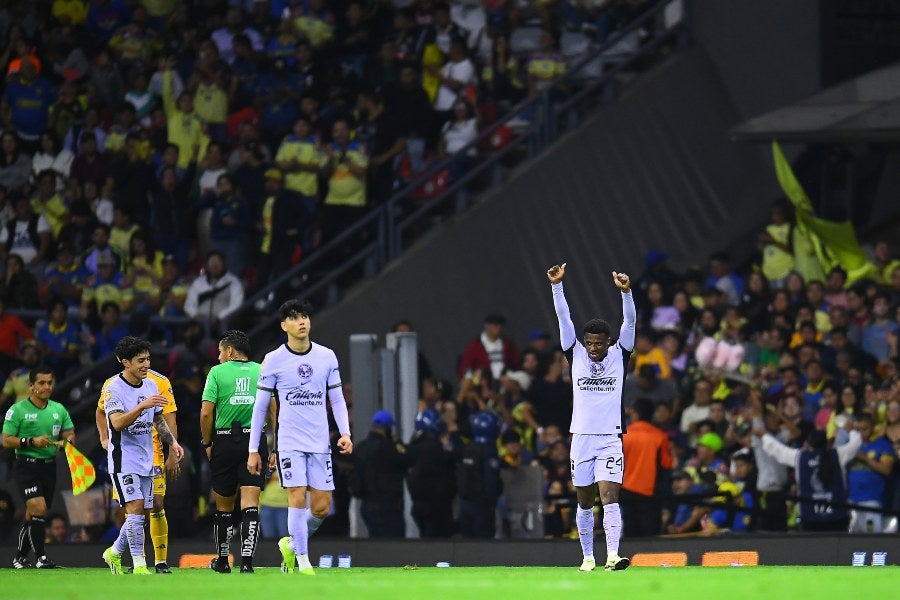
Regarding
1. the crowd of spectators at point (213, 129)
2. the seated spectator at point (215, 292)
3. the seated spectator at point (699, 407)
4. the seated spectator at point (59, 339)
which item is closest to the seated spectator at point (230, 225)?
the crowd of spectators at point (213, 129)

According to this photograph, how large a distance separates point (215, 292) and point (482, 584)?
12.7m

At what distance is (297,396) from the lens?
1719 centimetres

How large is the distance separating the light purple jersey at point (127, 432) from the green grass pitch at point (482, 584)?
3.36 feet

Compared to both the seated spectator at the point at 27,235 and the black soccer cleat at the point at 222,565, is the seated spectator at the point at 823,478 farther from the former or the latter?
the seated spectator at the point at 27,235

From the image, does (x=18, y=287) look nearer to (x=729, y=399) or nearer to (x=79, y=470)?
(x=79, y=470)

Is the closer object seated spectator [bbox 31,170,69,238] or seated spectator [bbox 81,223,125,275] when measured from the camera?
seated spectator [bbox 81,223,125,275]

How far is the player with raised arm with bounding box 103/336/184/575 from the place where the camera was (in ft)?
61.0

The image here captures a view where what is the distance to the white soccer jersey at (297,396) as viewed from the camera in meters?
17.2

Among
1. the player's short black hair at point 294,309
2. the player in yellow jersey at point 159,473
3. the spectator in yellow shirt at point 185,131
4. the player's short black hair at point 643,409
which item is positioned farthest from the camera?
the spectator in yellow shirt at point 185,131

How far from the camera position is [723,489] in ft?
73.4

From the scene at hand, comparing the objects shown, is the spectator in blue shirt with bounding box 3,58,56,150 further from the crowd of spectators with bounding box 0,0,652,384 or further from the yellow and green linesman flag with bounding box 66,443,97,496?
the yellow and green linesman flag with bounding box 66,443,97,496

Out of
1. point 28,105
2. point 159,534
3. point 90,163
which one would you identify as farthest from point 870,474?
point 28,105

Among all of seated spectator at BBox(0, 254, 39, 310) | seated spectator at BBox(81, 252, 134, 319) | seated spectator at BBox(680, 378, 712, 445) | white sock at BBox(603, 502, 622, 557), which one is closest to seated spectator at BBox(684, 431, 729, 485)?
seated spectator at BBox(680, 378, 712, 445)

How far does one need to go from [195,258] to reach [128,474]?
10612 millimetres
